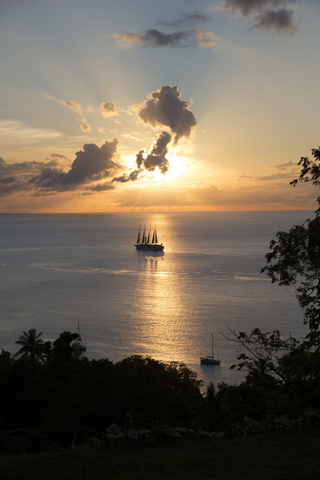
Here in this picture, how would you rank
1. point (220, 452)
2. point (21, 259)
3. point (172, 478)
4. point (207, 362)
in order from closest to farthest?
1. point (172, 478)
2. point (220, 452)
3. point (207, 362)
4. point (21, 259)

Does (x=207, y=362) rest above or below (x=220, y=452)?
below

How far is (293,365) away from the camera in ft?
62.3

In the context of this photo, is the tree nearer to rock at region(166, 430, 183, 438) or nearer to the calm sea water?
rock at region(166, 430, 183, 438)

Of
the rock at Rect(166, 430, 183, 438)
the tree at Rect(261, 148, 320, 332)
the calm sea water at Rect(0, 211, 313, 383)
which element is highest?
the tree at Rect(261, 148, 320, 332)

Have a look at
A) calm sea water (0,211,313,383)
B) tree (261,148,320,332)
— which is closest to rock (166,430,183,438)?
tree (261,148,320,332)

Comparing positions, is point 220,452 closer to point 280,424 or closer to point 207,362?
point 280,424

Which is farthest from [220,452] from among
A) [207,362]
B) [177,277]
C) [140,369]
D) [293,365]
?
[177,277]

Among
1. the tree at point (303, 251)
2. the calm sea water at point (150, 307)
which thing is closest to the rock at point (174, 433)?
the tree at point (303, 251)

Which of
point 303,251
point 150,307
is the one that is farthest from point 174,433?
point 150,307

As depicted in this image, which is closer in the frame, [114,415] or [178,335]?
[114,415]

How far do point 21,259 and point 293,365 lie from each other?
192 meters

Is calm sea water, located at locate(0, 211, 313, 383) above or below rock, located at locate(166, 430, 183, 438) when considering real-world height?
below

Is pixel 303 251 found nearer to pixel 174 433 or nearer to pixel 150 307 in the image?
pixel 174 433

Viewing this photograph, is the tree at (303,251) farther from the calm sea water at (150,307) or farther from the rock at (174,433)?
the calm sea water at (150,307)
